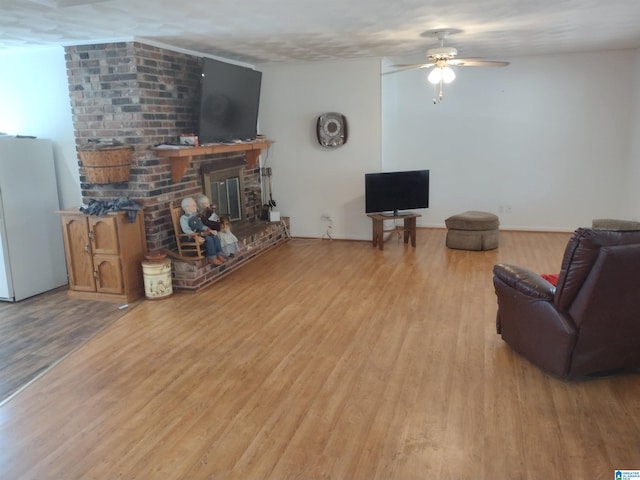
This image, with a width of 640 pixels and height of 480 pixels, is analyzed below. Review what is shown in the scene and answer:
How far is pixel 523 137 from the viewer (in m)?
6.90

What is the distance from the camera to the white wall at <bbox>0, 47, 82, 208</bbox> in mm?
4934

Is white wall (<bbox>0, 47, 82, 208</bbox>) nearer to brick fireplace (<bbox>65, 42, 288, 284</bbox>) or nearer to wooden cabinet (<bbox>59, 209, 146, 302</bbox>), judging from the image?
brick fireplace (<bbox>65, 42, 288, 284</bbox>)

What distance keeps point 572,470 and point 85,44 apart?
4941 millimetres

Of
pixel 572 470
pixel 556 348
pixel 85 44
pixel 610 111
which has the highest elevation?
pixel 85 44

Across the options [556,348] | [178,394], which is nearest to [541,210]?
[556,348]

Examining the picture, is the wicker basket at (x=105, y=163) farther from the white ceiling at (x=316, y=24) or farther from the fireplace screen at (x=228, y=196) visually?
the fireplace screen at (x=228, y=196)

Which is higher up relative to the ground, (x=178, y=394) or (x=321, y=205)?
(x=321, y=205)

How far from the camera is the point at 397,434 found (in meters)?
2.52

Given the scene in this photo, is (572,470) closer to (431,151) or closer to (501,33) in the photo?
(501,33)

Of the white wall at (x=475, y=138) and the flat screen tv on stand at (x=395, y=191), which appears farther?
the white wall at (x=475, y=138)

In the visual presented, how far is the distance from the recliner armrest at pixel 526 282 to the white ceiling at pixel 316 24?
1884 millimetres

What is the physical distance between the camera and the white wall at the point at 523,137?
6.56 meters

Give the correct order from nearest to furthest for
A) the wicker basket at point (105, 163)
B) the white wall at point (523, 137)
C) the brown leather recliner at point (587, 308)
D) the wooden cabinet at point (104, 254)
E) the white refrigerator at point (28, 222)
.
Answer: the brown leather recliner at point (587, 308)
the wicker basket at point (105, 163)
the wooden cabinet at point (104, 254)
the white refrigerator at point (28, 222)
the white wall at point (523, 137)

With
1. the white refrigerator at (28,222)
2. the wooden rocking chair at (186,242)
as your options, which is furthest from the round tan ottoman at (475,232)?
the white refrigerator at (28,222)
